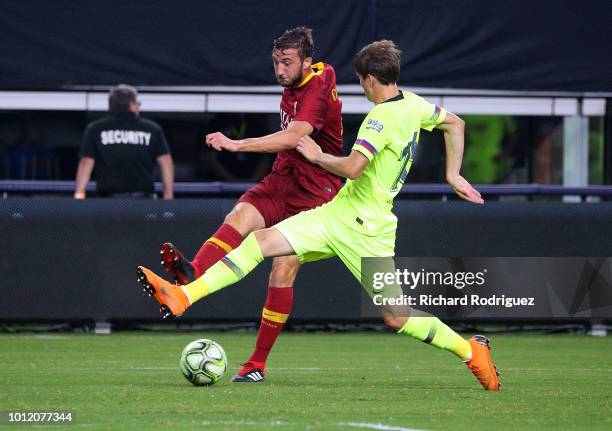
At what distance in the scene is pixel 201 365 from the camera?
27.9ft

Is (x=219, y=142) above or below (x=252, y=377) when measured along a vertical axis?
above

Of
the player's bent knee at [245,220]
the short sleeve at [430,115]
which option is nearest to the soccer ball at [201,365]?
the player's bent knee at [245,220]

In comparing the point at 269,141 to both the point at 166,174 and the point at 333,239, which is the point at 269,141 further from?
the point at 166,174

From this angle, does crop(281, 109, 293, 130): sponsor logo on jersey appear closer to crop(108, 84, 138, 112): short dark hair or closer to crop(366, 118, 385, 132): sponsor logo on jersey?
crop(366, 118, 385, 132): sponsor logo on jersey

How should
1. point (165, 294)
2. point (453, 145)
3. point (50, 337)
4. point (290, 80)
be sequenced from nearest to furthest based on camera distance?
point (165, 294), point (453, 145), point (290, 80), point (50, 337)

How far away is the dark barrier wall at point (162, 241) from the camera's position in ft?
43.3

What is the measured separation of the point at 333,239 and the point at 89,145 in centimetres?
561

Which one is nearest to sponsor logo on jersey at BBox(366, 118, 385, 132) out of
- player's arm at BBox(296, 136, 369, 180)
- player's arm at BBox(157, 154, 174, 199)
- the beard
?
player's arm at BBox(296, 136, 369, 180)

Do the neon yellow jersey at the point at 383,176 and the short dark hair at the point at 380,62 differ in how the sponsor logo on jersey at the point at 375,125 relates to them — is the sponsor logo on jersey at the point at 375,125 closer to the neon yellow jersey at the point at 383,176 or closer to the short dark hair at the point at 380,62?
the neon yellow jersey at the point at 383,176

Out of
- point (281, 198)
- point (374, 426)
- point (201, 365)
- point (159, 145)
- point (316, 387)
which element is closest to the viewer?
point (374, 426)

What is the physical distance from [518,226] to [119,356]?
4.55 meters

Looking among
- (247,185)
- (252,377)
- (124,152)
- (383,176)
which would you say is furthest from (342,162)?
(247,185)

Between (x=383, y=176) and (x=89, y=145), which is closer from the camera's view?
(x=383, y=176)

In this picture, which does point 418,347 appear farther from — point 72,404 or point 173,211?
point 72,404
